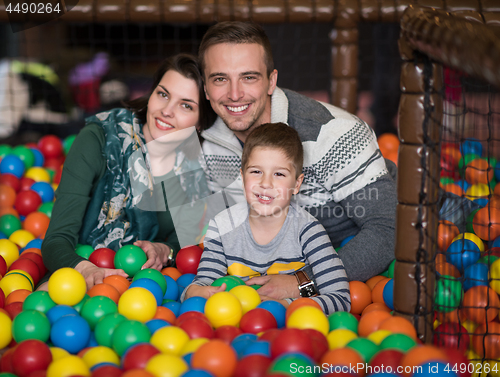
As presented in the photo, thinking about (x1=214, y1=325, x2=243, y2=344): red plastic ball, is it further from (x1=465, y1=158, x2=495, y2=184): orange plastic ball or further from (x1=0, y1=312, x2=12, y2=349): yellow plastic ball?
(x1=465, y1=158, x2=495, y2=184): orange plastic ball

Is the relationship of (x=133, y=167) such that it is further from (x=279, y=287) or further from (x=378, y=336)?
(x=378, y=336)

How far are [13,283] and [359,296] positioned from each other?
1.15 m

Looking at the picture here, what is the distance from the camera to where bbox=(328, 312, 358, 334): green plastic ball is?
137cm

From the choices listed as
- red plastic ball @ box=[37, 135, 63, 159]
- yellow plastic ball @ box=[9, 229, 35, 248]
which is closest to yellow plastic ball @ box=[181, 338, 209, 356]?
yellow plastic ball @ box=[9, 229, 35, 248]

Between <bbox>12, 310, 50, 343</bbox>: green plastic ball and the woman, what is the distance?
500 millimetres

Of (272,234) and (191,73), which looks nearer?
(272,234)

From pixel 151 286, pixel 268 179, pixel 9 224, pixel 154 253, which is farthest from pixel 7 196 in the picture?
pixel 268 179

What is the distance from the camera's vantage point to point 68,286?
4.92ft

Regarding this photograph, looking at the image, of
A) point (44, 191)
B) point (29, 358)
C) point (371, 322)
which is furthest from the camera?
point (44, 191)

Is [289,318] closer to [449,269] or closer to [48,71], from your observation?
[449,269]

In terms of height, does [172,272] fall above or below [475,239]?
below

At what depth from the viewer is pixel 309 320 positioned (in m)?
1.28

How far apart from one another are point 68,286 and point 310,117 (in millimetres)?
1043

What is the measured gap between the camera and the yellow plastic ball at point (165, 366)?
1032mm
